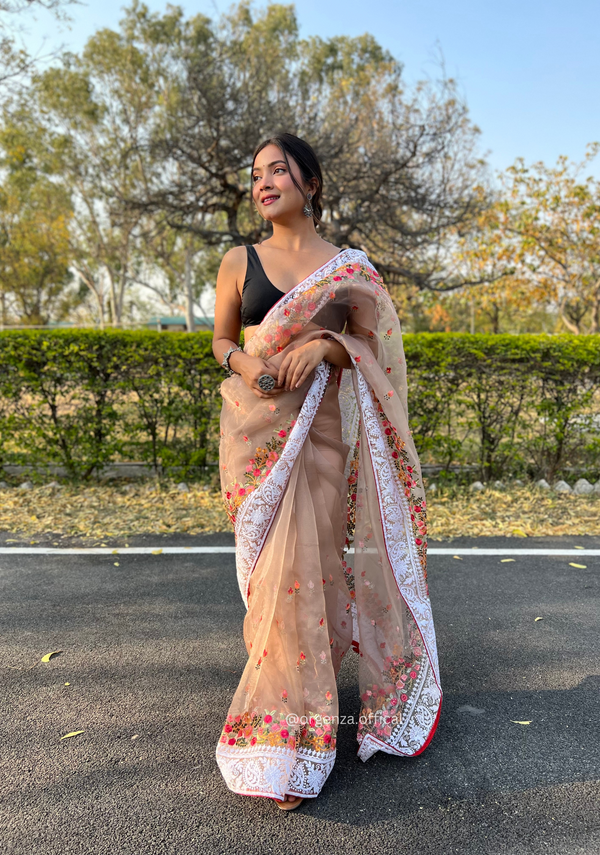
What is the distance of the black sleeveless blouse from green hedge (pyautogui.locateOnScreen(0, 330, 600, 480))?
11.3 feet

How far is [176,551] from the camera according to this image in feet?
Result: 14.6

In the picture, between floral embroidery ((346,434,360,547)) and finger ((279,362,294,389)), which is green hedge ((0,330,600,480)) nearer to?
floral embroidery ((346,434,360,547))

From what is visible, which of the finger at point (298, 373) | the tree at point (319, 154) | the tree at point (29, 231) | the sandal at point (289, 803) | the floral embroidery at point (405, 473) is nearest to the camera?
the sandal at point (289, 803)

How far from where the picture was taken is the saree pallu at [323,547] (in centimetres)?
207

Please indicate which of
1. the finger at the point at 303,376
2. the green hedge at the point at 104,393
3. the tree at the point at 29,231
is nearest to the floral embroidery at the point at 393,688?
the finger at the point at 303,376

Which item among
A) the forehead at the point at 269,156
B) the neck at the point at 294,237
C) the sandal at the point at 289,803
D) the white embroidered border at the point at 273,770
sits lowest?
the sandal at the point at 289,803

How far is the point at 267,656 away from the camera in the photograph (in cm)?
210

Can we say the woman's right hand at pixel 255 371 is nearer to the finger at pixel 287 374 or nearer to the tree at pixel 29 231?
the finger at pixel 287 374

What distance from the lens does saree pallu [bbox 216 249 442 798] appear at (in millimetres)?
2066

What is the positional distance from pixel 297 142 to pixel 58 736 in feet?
7.90

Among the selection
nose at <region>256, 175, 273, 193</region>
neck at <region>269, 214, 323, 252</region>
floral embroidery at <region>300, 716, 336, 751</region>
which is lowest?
floral embroidery at <region>300, 716, 336, 751</region>

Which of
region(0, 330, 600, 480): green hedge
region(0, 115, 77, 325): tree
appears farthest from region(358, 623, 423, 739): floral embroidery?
region(0, 115, 77, 325): tree

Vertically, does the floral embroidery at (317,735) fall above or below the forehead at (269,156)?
below

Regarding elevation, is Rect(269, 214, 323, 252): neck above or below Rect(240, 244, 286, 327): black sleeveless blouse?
above
